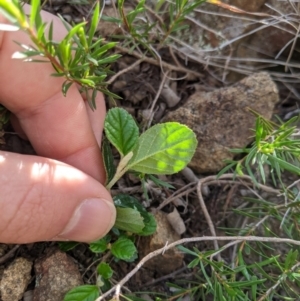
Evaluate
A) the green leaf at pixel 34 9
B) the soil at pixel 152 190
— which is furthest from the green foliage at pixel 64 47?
the soil at pixel 152 190

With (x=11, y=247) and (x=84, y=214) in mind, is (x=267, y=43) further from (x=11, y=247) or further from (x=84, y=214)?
(x=11, y=247)

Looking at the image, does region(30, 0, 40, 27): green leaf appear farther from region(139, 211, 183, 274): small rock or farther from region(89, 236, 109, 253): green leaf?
region(139, 211, 183, 274): small rock

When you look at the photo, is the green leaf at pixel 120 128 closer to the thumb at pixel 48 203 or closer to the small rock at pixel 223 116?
the thumb at pixel 48 203

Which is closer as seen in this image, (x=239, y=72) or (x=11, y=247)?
(x=11, y=247)

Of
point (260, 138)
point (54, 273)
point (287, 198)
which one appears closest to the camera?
point (260, 138)

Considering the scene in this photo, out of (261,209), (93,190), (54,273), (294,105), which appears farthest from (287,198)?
(54,273)

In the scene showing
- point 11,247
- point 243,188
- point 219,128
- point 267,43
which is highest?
point 267,43

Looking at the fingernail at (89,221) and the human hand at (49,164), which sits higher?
the human hand at (49,164)
